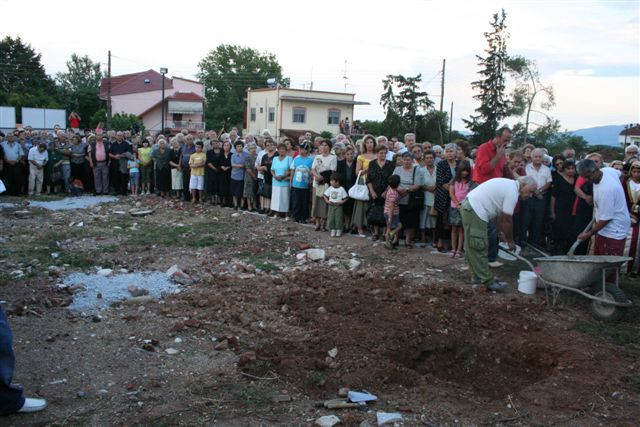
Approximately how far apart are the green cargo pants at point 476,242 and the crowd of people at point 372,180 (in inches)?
5.7

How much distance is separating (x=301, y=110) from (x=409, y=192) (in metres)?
46.4


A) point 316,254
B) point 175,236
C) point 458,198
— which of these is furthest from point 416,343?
point 175,236

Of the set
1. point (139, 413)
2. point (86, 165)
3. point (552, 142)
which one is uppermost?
point (552, 142)

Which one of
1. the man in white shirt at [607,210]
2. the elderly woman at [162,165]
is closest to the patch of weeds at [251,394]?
the man in white shirt at [607,210]

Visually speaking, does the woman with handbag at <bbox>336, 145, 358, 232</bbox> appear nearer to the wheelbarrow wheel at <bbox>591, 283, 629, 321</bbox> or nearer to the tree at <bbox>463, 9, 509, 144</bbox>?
the wheelbarrow wheel at <bbox>591, 283, 629, 321</bbox>

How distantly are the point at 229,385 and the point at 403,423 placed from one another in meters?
1.55

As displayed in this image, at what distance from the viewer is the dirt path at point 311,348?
4621 mm

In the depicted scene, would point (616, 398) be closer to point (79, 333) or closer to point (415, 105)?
point (79, 333)

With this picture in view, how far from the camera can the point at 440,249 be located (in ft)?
32.7

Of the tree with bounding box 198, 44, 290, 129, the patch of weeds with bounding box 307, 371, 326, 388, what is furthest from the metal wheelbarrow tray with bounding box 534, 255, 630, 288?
the tree with bounding box 198, 44, 290, 129

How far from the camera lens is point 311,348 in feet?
18.9

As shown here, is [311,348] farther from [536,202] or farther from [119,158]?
[119,158]

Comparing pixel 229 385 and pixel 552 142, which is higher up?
pixel 552 142

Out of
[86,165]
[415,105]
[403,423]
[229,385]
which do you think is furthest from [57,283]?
[415,105]
